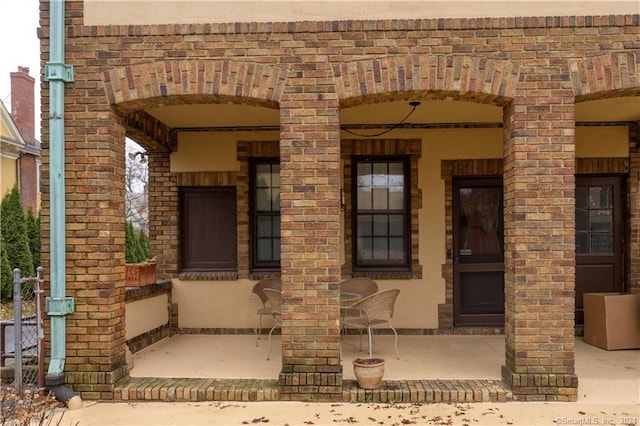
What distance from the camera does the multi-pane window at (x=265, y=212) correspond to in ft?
23.7

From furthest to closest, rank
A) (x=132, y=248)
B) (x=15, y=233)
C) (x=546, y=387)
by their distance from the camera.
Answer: (x=132, y=248)
(x=15, y=233)
(x=546, y=387)

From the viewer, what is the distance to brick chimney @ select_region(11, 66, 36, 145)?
1897cm

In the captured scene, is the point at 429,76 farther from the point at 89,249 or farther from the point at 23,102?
the point at 23,102

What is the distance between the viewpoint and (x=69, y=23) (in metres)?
4.64

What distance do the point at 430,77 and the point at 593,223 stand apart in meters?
4.09

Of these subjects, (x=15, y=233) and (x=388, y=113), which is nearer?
(x=388, y=113)

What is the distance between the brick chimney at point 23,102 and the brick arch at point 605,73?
20.0m

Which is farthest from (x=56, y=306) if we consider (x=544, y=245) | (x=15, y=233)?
(x=15, y=233)

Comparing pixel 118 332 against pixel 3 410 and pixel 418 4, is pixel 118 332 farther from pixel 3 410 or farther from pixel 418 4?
pixel 418 4

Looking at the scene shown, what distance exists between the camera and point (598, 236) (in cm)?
708

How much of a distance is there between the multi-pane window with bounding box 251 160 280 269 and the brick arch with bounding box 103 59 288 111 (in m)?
2.70

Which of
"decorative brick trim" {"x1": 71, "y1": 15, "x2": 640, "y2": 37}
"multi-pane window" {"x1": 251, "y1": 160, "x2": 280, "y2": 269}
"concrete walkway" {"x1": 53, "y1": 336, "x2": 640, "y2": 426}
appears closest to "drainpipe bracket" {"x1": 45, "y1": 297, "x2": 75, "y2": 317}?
"concrete walkway" {"x1": 53, "y1": 336, "x2": 640, "y2": 426}

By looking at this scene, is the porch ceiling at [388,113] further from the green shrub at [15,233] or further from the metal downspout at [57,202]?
the green shrub at [15,233]

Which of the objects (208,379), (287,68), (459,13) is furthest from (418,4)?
(208,379)
